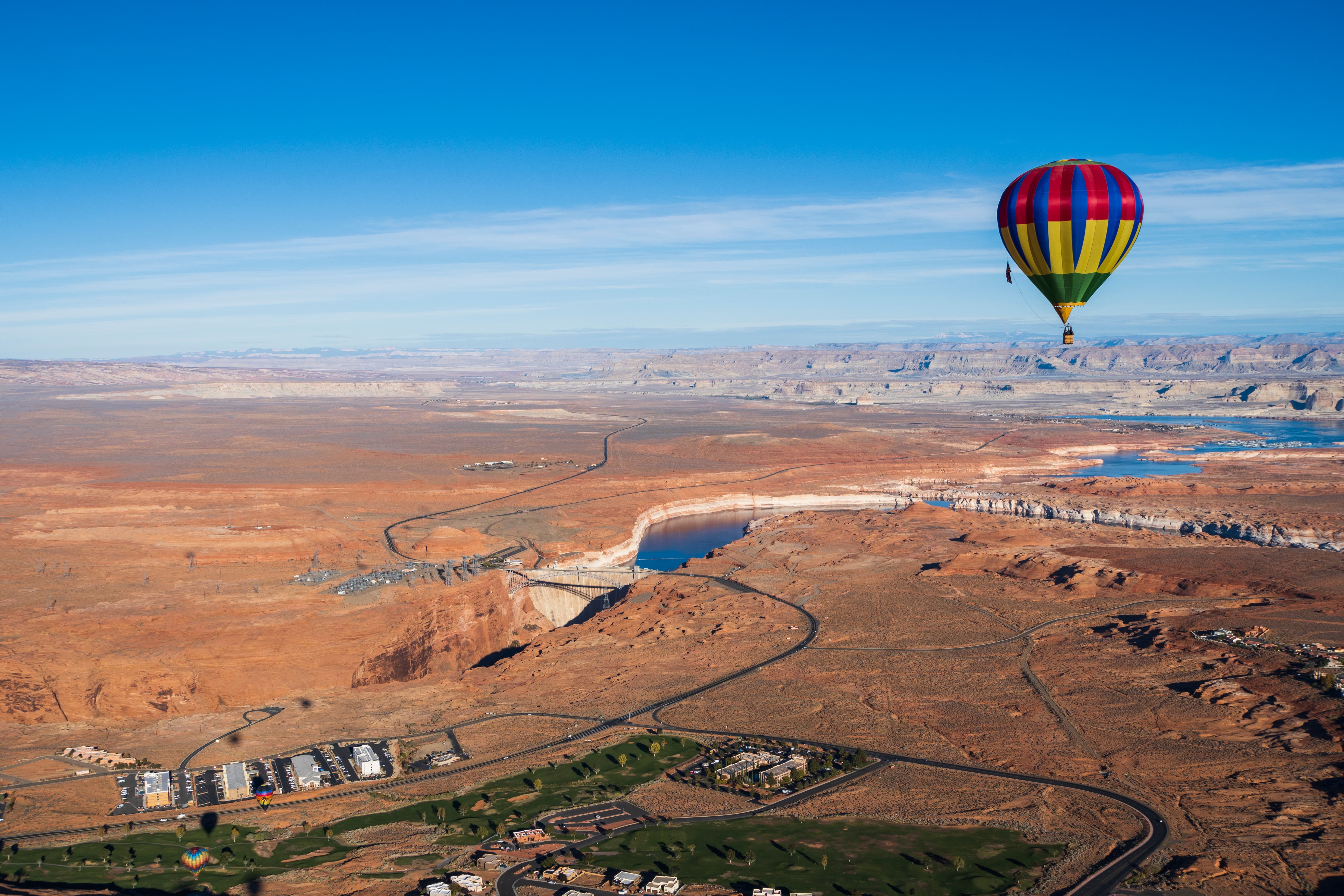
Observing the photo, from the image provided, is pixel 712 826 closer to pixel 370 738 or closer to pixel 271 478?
pixel 370 738

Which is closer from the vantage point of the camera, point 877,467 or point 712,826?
point 712,826

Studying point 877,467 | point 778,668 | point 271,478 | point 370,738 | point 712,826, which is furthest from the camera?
point 877,467

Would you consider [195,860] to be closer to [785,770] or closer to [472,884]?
[472,884]

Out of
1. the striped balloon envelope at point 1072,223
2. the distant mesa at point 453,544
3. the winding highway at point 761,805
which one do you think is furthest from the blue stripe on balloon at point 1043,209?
the distant mesa at point 453,544

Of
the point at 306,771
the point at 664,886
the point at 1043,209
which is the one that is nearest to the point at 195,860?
the point at 306,771

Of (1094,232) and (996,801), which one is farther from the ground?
(1094,232)

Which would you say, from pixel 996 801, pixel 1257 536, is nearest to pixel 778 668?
pixel 996 801
